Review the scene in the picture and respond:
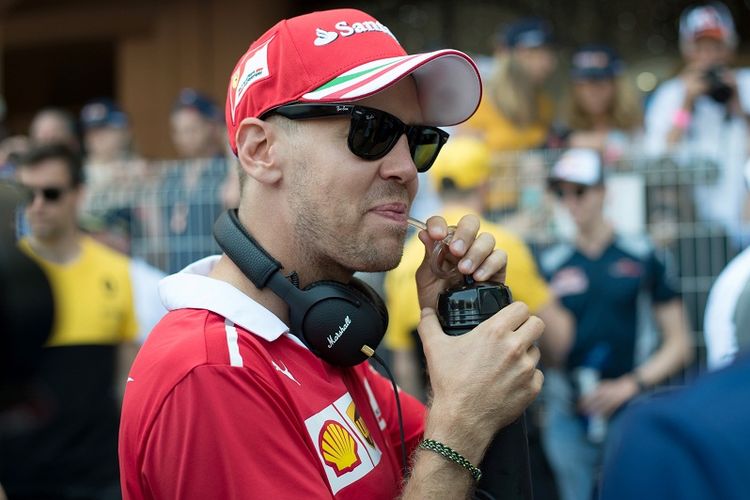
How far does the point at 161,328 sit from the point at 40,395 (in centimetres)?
61

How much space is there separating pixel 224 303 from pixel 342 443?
1.22 ft

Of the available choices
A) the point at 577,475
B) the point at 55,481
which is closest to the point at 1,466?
the point at 55,481

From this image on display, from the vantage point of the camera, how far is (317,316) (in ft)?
6.99

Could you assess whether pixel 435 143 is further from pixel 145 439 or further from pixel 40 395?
pixel 40 395

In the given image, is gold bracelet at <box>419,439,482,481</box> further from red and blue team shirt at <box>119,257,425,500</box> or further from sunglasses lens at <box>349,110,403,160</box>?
sunglasses lens at <box>349,110,403,160</box>

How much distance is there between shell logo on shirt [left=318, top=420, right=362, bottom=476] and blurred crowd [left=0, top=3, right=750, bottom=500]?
1795mm

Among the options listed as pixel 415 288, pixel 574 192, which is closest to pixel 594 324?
pixel 574 192

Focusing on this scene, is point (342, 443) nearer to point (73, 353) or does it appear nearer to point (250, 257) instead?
point (250, 257)

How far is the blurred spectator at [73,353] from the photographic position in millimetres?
5082

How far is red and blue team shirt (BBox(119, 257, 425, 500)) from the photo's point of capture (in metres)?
1.86

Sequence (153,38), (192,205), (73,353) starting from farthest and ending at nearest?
(153,38)
(192,205)
(73,353)

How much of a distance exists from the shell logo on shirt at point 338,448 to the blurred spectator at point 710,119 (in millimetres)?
4551

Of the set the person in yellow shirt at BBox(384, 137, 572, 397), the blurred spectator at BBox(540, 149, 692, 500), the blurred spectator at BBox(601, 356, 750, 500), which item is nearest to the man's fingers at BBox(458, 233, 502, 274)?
the blurred spectator at BBox(601, 356, 750, 500)

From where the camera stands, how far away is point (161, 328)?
2098 millimetres
